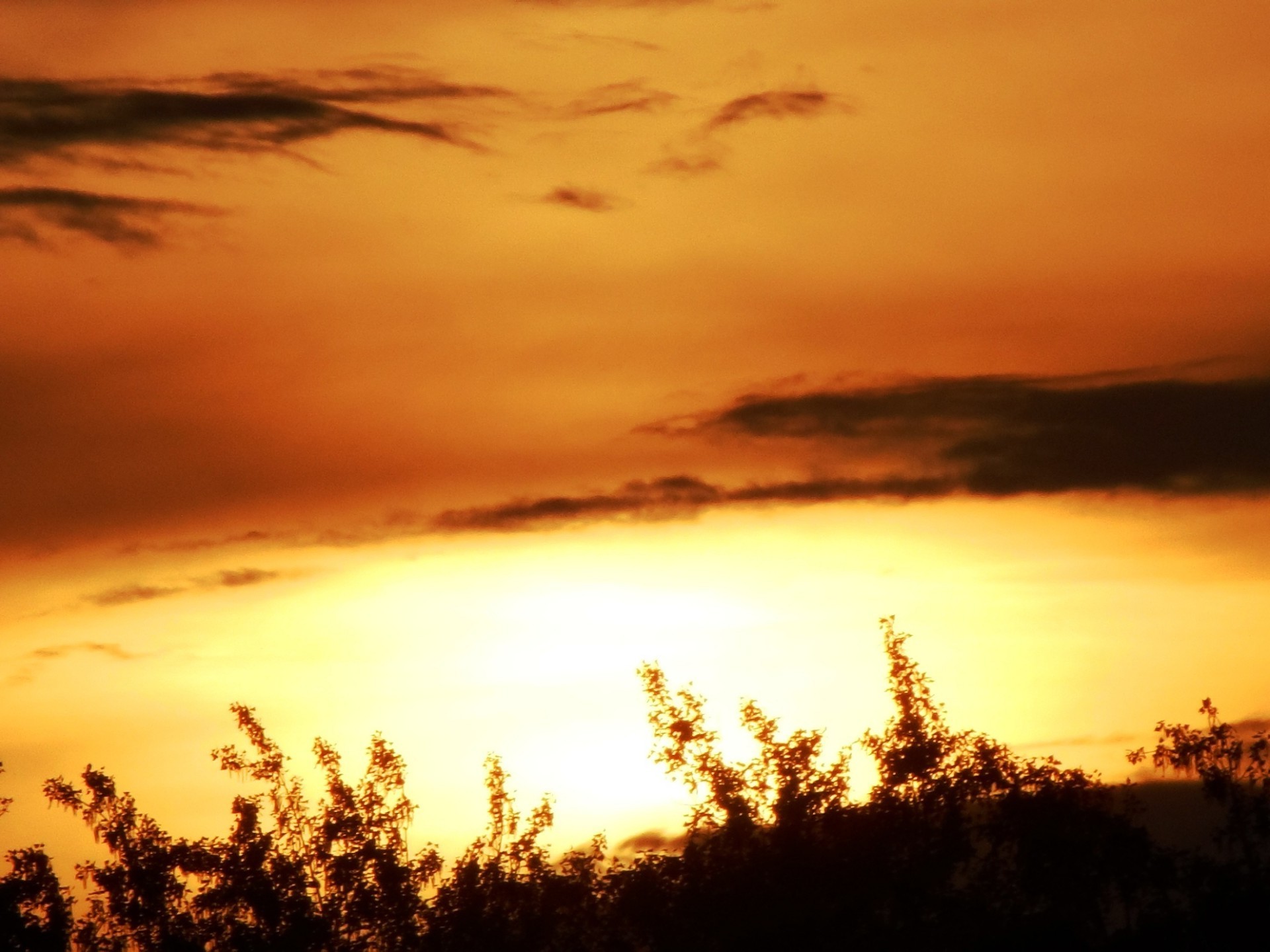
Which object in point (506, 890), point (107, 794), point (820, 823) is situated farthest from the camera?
point (107, 794)

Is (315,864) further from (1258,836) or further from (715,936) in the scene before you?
(1258,836)

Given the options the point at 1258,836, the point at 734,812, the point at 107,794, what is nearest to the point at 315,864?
the point at 107,794

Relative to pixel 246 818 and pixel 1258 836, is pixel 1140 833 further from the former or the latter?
pixel 246 818

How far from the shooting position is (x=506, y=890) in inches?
1850

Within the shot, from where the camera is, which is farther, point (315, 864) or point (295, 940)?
point (315, 864)

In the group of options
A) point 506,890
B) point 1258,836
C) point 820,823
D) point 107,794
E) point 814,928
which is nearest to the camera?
point 814,928

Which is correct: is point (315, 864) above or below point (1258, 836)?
above

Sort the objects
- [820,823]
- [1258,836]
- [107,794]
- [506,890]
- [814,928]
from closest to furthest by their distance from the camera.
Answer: [814,928]
[820,823]
[506,890]
[1258,836]
[107,794]

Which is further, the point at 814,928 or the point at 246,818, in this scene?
the point at 246,818

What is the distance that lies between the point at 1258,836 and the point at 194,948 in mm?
31637

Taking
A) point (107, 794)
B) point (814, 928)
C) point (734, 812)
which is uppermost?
point (107, 794)

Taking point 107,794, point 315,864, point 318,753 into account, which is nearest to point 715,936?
point 315,864

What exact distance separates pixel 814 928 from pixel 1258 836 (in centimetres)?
1876

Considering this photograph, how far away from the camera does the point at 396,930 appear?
4878 centimetres
